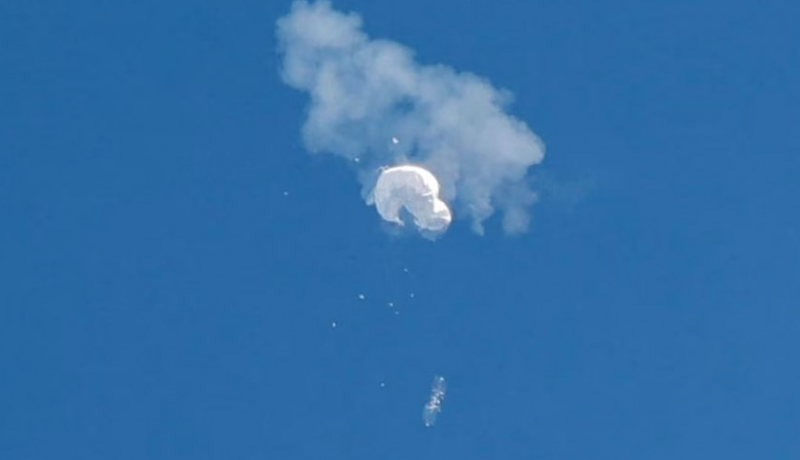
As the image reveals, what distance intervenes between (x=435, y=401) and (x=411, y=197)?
13.3 inches

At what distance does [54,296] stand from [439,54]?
742mm

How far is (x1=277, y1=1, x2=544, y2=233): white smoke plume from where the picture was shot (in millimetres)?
2320

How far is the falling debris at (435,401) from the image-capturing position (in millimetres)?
2324

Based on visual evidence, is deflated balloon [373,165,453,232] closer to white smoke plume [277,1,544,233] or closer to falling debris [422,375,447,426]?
white smoke plume [277,1,544,233]

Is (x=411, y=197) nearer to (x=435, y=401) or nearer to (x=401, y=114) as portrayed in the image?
(x=401, y=114)

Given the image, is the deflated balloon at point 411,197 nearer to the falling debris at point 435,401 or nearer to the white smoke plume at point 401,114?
the white smoke plume at point 401,114

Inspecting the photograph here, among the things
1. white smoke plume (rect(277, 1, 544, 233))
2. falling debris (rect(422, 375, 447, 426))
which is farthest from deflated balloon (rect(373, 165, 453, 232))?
falling debris (rect(422, 375, 447, 426))

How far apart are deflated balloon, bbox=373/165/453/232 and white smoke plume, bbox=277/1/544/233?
1cm

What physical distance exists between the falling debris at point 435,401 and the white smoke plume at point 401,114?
26cm

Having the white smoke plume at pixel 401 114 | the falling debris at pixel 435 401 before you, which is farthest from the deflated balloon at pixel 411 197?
the falling debris at pixel 435 401

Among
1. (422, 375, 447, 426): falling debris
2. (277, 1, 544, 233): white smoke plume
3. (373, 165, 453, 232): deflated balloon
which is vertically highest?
(277, 1, 544, 233): white smoke plume

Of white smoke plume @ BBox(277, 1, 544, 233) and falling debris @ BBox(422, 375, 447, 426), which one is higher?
white smoke plume @ BBox(277, 1, 544, 233)

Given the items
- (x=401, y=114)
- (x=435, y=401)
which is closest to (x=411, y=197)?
(x=401, y=114)

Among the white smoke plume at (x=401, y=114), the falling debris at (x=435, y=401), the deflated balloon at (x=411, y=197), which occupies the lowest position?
the falling debris at (x=435, y=401)
